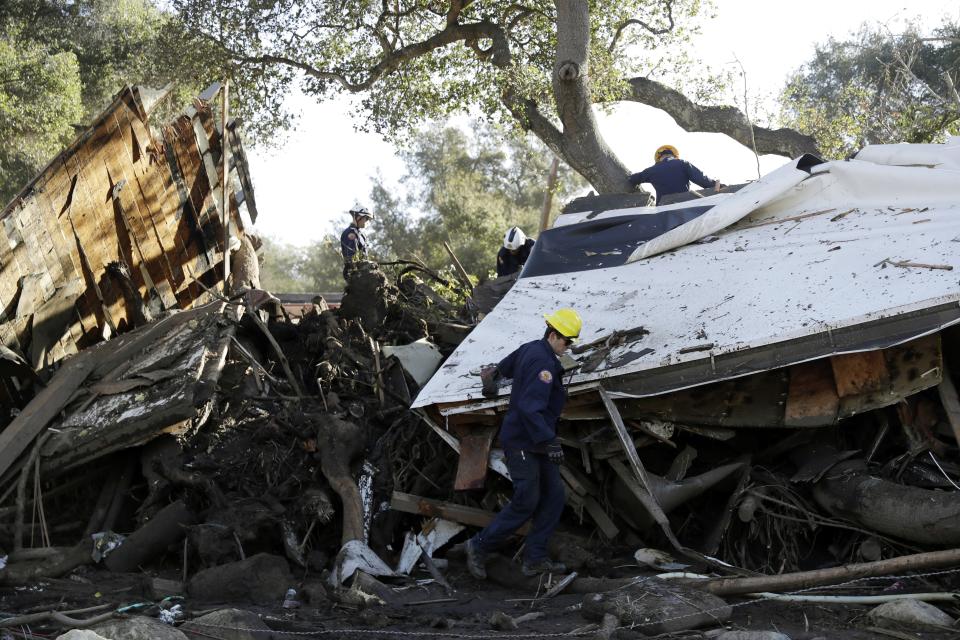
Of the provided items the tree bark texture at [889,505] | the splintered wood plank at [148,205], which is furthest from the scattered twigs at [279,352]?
the tree bark texture at [889,505]

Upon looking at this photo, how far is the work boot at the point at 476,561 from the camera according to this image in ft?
17.7

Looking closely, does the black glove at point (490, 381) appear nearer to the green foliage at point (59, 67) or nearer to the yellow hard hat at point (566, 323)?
the yellow hard hat at point (566, 323)

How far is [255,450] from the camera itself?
6516 millimetres

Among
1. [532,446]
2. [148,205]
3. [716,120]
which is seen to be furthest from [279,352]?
[716,120]

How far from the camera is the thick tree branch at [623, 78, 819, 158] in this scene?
12414 mm

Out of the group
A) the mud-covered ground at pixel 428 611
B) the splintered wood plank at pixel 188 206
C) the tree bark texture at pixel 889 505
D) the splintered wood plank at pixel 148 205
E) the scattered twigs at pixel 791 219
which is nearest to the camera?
the mud-covered ground at pixel 428 611

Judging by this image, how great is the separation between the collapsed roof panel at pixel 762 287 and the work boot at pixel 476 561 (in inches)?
36.2

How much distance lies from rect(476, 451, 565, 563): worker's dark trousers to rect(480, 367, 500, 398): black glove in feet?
1.42

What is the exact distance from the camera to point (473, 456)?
5828mm

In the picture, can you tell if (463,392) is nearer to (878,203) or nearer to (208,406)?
(208,406)

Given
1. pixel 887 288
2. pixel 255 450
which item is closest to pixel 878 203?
pixel 887 288

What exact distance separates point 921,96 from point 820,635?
1637 centimetres

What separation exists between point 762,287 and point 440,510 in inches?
98.7

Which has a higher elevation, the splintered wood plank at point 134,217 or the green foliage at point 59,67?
the green foliage at point 59,67
